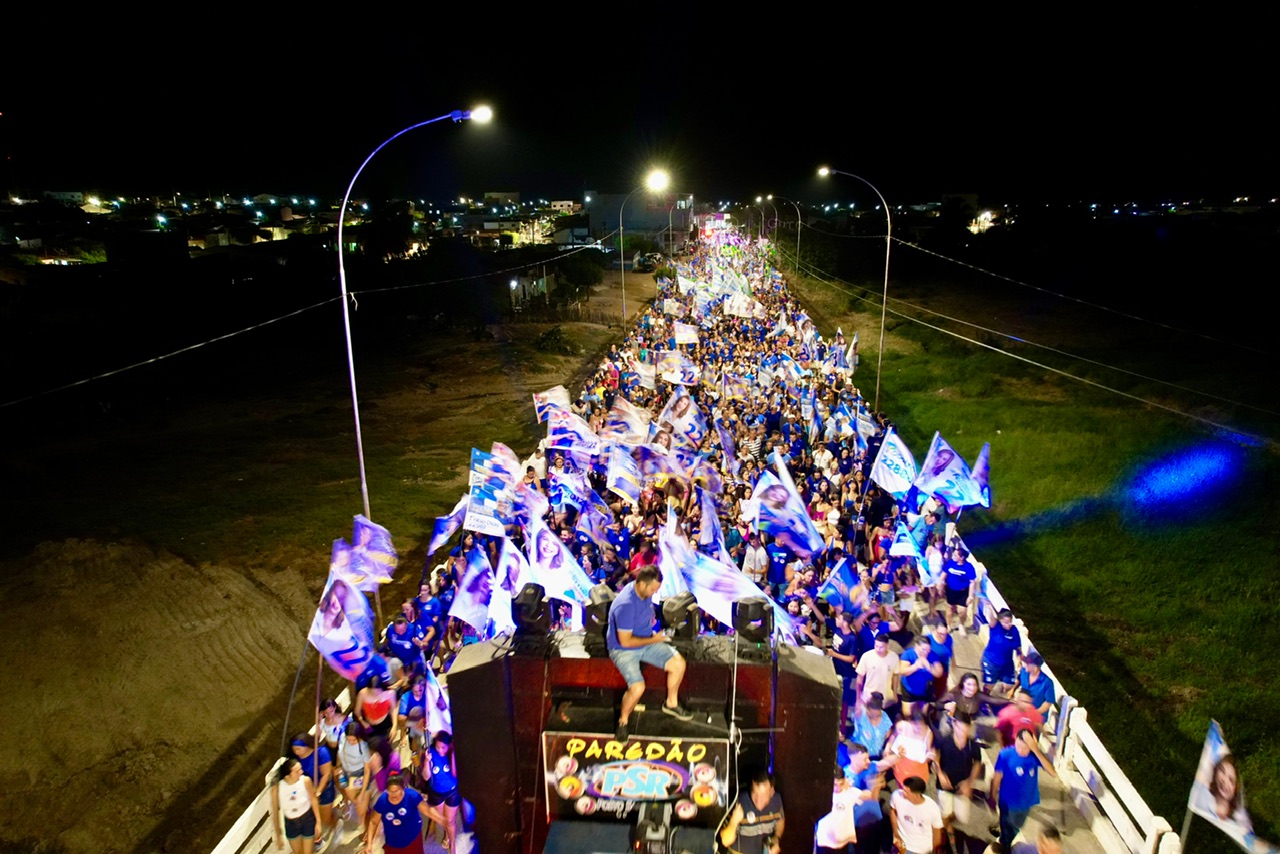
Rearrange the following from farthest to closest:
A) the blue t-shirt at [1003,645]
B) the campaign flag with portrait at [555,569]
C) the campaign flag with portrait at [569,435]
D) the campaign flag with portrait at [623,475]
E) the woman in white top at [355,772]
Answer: the campaign flag with portrait at [569,435], the campaign flag with portrait at [623,475], the campaign flag with portrait at [555,569], the blue t-shirt at [1003,645], the woman in white top at [355,772]

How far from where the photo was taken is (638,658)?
15.0 ft

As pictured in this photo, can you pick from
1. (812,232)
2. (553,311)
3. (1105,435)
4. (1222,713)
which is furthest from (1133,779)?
(812,232)

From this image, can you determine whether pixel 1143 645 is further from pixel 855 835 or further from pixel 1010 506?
pixel 855 835

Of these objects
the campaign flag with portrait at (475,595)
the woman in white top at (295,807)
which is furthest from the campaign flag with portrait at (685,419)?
the woman in white top at (295,807)

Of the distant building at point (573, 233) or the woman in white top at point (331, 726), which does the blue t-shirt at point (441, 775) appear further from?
the distant building at point (573, 233)

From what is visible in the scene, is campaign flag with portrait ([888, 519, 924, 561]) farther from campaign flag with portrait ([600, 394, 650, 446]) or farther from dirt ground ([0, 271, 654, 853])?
dirt ground ([0, 271, 654, 853])

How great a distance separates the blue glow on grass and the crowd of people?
20.5ft

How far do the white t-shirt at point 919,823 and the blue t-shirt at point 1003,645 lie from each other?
2402 millimetres

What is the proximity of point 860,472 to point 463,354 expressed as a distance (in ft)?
80.2

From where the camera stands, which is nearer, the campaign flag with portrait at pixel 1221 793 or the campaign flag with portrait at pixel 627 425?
the campaign flag with portrait at pixel 1221 793

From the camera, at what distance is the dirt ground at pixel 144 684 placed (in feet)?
25.2

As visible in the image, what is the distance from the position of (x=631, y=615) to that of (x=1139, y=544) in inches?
532

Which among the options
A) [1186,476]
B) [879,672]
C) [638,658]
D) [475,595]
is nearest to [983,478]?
[879,672]

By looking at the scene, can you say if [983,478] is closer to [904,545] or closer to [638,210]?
[904,545]
